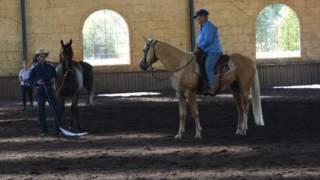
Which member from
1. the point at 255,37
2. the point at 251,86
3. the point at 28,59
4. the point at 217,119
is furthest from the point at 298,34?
the point at 251,86

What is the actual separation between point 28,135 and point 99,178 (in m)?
5.67

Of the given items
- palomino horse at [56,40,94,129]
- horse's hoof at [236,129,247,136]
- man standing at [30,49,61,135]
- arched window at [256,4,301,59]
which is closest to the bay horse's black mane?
palomino horse at [56,40,94,129]

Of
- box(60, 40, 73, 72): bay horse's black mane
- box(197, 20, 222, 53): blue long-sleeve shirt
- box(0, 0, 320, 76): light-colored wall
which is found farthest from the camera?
box(0, 0, 320, 76): light-colored wall

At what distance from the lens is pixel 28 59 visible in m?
27.2

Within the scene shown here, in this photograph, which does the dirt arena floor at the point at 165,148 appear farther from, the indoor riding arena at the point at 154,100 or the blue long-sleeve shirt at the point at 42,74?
the blue long-sleeve shirt at the point at 42,74

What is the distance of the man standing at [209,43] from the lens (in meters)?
11.8

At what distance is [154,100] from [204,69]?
1027 cm

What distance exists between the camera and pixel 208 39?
11.8 meters

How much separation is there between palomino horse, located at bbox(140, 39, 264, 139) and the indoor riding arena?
53mm

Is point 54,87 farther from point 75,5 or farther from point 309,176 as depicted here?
point 75,5

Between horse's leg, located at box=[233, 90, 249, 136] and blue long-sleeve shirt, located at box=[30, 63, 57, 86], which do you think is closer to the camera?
horse's leg, located at box=[233, 90, 249, 136]

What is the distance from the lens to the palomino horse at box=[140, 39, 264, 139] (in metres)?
12.0

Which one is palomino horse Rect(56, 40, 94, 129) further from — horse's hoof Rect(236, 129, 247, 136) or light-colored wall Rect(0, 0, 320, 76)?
light-colored wall Rect(0, 0, 320, 76)

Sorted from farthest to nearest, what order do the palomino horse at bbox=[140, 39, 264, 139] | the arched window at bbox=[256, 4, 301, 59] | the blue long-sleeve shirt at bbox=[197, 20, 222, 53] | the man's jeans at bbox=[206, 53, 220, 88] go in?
the arched window at bbox=[256, 4, 301, 59]
the palomino horse at bbox=[140, 39, 264, 139]
the man's jeans at bbox=[206, 53, 220, 88]
the blue long-sleeve shirt at bbox=[197, 20, 222, 53]
